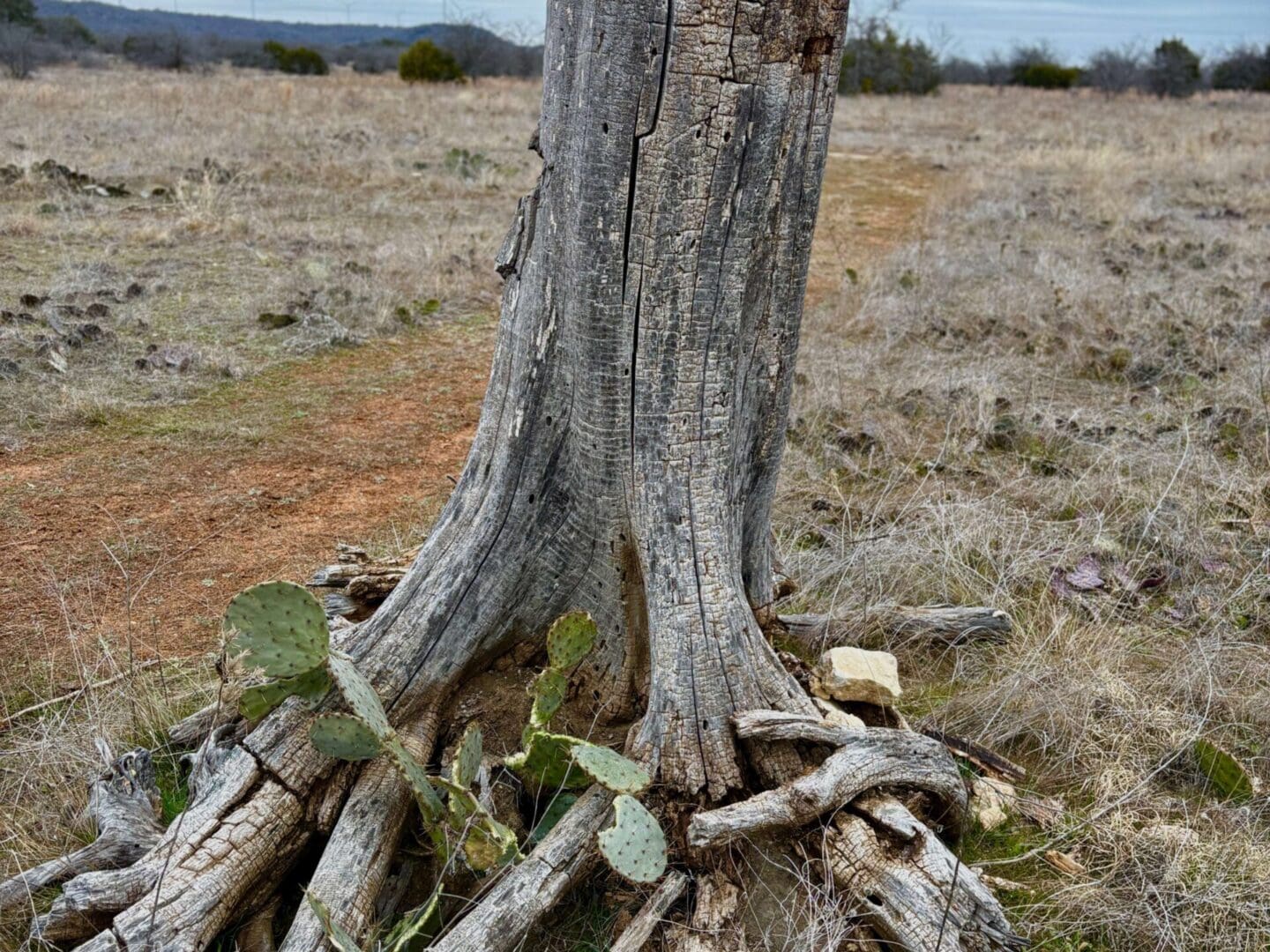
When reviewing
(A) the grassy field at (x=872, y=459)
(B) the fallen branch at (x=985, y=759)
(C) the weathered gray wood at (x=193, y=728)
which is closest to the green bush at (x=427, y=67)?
(A) the grassy field at (x=872, y=459)

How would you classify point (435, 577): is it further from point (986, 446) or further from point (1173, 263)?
point (1173, 263)

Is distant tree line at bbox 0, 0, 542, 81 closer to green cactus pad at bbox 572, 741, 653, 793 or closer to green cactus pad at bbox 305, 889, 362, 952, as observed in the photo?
green cactus pad at bbox 572, 741, 653, 793

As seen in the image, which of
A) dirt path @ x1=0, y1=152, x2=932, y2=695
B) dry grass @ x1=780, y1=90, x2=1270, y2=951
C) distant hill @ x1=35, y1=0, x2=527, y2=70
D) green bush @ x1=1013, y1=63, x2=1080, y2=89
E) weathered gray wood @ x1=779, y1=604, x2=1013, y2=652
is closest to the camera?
dry grass @ x1=780, y1=90, x2=1270, y2=951

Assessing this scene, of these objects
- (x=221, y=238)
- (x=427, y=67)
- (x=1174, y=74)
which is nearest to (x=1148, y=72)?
(x=1174, y=74)

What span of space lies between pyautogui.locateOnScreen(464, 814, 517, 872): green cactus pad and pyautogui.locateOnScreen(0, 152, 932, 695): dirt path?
1.51 meters

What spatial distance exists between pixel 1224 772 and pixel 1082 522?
1622 mm

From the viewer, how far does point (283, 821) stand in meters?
2.43

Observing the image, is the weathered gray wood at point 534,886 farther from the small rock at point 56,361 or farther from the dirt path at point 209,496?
the small rock at point 56,361

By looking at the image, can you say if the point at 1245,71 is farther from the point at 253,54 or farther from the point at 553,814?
the point at 553,814

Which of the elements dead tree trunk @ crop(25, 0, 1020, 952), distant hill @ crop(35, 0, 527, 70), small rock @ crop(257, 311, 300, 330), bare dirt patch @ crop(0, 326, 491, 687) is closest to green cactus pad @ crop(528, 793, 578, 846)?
dead tree trunk @ crop(25, 0, 1020, 952)

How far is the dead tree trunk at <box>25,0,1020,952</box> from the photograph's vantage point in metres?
2.21

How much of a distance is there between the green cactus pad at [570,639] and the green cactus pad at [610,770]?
0.30 meters

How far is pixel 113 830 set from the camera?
8.08 ft

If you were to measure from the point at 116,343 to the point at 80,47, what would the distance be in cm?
4713
